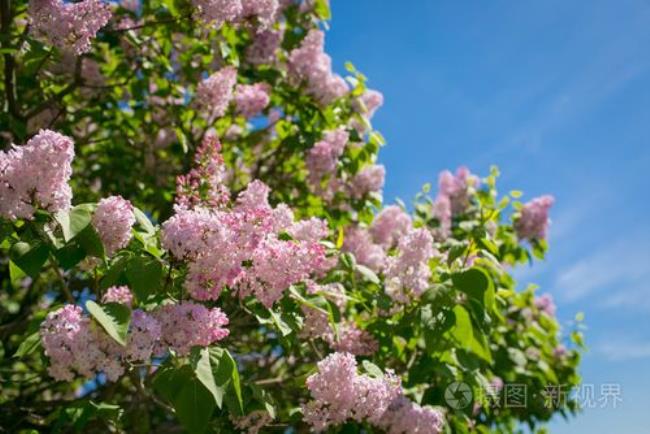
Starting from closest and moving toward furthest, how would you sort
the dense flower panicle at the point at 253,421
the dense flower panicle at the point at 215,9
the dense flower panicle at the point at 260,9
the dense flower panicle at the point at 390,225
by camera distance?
the dense flower panicle at the point at 253,421 → the dense flower panicle at the point at 215,9 → the dense flower panicle at the point at 260,9 → the dense flower panicle at the point at 390,225

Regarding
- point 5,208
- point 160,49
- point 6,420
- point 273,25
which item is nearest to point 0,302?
point 6,420

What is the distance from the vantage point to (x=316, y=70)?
5.77 metres

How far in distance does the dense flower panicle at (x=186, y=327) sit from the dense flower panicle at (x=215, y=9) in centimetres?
220

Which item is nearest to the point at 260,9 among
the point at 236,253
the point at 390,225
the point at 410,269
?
the point at 410,269

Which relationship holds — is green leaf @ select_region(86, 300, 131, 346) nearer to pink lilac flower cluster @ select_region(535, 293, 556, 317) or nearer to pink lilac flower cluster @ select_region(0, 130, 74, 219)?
pink lilac flower cluster @ select_region(0, 130, 74, 219)

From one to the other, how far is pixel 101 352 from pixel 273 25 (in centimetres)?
375

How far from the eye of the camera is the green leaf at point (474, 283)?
12.2 ft

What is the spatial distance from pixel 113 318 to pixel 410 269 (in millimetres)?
2064

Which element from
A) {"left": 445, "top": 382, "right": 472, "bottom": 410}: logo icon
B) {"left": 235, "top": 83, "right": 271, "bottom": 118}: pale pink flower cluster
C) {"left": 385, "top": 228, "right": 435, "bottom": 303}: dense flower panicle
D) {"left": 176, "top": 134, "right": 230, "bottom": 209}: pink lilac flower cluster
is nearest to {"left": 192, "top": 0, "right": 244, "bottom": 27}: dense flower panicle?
{"left": 176, "top": 134, "right": 230, "bottom": 209}: pink lilac flower cluster

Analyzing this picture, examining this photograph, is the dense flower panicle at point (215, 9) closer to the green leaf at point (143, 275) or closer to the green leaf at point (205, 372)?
the green leaf at point (143, 275)

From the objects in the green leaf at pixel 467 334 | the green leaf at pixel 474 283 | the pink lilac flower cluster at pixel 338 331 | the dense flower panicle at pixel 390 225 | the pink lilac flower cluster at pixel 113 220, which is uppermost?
the dense flower panicle at pixel 390 225

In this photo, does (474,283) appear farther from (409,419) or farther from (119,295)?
(119,295)

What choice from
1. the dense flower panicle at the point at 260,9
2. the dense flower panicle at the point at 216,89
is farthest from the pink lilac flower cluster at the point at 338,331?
the dense flower panicle at the point at 260,9

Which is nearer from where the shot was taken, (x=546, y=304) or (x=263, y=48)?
(x=263, y=48)
